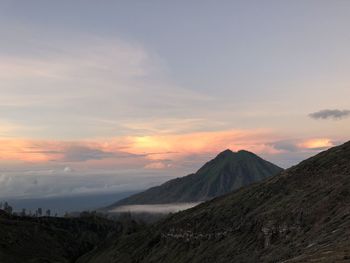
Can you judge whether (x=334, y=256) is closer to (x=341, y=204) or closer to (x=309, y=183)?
(x=341, y=204)

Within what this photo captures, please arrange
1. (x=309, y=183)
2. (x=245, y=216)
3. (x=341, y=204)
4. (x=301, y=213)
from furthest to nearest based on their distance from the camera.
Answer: (x=245, y=216), (x=309, y=183), (x=301, y=213), (x=341, y=204)

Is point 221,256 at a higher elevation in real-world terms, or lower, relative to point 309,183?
lower

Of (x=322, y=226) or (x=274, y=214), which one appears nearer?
(x=322, y=226)

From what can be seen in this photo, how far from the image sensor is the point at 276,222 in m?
122

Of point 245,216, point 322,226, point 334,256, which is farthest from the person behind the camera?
point 245,216

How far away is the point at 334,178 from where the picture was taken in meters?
127

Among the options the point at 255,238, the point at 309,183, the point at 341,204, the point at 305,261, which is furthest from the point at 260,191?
the point at 305,261

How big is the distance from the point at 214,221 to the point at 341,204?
67828mm

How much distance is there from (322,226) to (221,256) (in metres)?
40.0

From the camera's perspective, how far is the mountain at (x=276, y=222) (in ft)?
320

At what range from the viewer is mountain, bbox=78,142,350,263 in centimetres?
9750

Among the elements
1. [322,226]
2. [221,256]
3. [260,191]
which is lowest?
[221,256]

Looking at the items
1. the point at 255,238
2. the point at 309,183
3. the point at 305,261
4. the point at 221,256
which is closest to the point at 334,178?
the point at 309,183

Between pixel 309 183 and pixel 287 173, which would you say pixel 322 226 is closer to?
pixel 309 183
